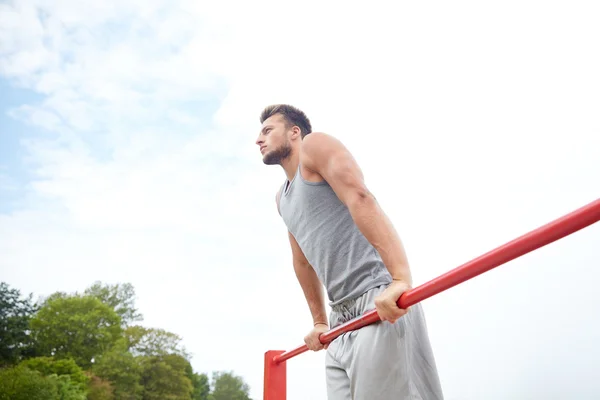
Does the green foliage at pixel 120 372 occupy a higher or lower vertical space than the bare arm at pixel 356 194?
higher

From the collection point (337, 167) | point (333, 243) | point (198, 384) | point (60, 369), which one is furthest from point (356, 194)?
point (198, 384)

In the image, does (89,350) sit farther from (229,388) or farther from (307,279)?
(307,279)

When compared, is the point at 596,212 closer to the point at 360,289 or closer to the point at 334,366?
the point at 360,289

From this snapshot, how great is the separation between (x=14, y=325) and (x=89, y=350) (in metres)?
4.99

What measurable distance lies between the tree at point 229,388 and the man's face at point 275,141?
4625 cm

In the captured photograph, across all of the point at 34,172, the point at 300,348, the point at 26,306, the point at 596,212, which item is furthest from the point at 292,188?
the point at 34,172

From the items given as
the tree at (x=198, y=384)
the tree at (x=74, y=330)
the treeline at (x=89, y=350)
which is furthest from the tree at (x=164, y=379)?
the tree at (x=198, y=384)

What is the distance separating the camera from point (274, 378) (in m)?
2.71

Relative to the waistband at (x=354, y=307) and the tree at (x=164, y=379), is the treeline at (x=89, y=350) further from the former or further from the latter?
the waistband at (x=354, y=307)

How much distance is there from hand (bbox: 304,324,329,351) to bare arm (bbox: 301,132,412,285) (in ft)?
2.17

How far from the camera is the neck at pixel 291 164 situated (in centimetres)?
223

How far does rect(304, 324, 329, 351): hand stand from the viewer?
2127 mm

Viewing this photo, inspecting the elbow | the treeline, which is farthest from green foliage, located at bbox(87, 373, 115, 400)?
the elbow

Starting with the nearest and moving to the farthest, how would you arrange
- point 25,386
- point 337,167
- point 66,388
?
point 337,167 → point 25,386 → point 66,388
